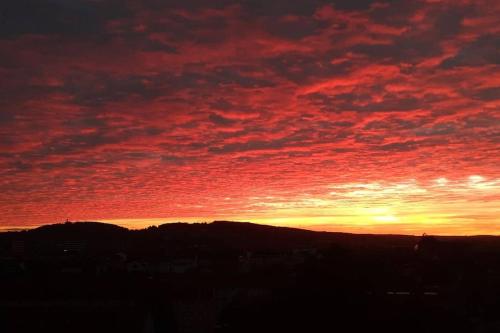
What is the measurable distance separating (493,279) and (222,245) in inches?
2349

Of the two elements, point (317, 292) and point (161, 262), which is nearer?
point (317, 292)

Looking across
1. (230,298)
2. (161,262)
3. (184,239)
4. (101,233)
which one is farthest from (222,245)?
(230,298)

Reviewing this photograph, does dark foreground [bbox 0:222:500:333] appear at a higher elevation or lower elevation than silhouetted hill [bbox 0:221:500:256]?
lower

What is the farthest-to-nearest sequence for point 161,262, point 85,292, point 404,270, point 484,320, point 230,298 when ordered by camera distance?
point 161,262 → point 404,270 → point 230,298 → point 85,292 → point 484,320

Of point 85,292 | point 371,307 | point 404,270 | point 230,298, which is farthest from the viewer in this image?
point 404,270

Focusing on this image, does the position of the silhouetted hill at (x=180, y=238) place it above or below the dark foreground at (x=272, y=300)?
above

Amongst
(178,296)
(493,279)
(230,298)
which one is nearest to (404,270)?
(493,279)

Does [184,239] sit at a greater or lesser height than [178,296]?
greater

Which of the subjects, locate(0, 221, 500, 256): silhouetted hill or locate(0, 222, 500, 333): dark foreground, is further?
locate(0, 221, 500, 256): silhouetted hill

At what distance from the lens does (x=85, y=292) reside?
27594 mm

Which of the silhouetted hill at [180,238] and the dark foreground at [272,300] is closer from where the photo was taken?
the dark foreground at [272,300]

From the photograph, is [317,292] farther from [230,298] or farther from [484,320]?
[230,298]

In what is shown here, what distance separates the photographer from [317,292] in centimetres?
2067

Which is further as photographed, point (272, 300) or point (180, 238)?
point (180, 238)
